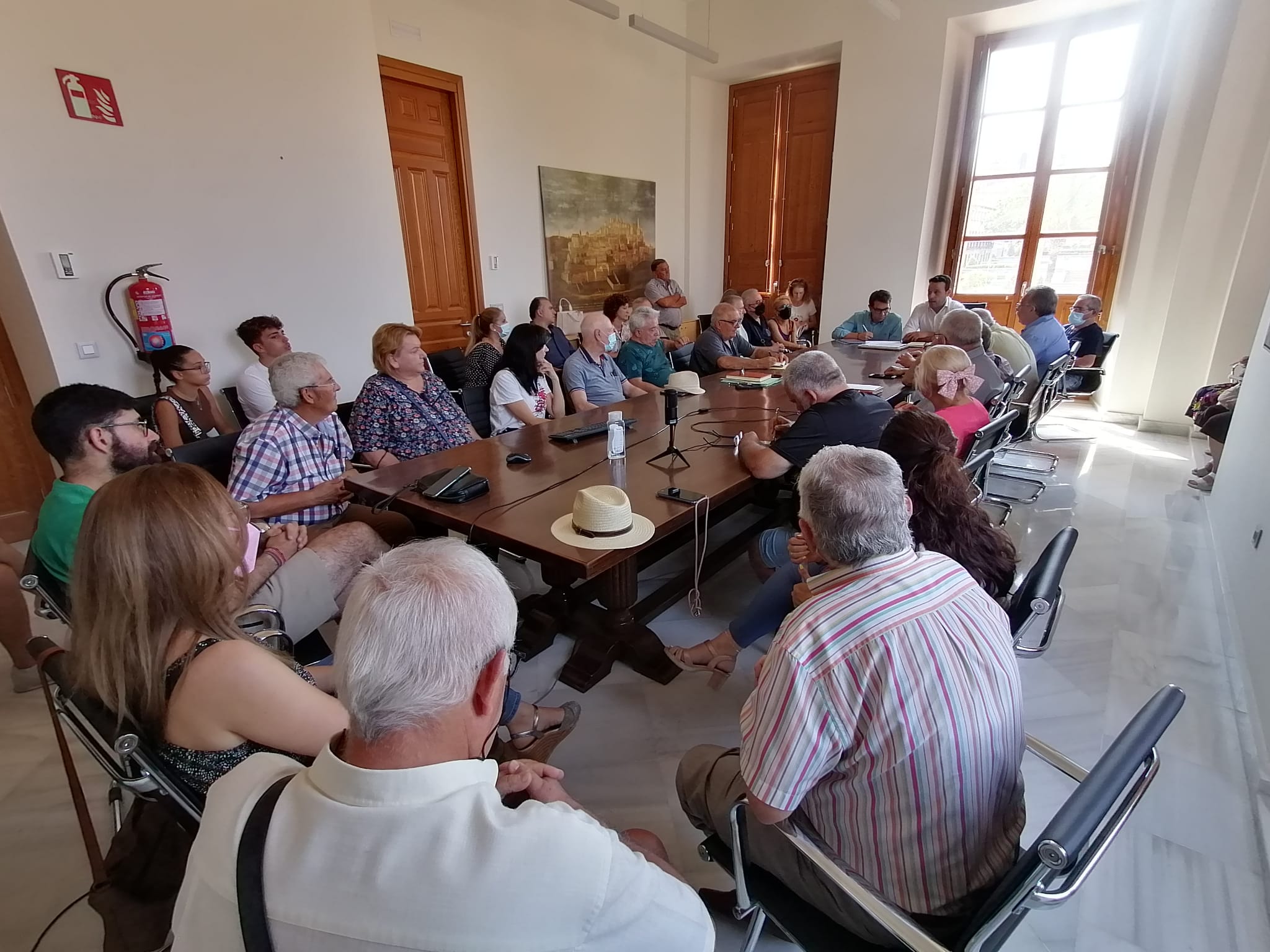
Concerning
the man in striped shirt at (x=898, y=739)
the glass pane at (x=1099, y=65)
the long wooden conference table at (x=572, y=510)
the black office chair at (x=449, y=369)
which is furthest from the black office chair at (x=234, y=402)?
the glass pane at (x=1099, y=65)

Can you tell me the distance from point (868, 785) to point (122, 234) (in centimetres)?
410

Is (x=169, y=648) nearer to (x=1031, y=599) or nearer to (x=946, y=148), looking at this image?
(x=1031, y=599)

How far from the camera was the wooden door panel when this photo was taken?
4.86 meters

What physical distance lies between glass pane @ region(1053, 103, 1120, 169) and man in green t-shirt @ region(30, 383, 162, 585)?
753cm

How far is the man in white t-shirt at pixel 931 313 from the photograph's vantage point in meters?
5.36

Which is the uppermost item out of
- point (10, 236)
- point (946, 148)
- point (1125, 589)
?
point (946, 148)

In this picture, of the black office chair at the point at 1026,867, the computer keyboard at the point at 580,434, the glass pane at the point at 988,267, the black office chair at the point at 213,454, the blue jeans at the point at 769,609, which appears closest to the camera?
the black office chair at the point at 1026,867

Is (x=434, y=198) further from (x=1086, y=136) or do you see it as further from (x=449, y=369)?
(x=1086, y=136)

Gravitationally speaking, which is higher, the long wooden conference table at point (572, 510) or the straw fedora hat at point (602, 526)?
the straw fedora hat at point (602, 526)

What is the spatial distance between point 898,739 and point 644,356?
3.56 meters

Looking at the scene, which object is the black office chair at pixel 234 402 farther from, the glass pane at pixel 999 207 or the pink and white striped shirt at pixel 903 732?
the glass pane at pixel 999 207

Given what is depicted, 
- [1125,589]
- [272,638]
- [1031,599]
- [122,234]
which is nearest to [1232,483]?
[1125,589]

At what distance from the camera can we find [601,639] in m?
2.28

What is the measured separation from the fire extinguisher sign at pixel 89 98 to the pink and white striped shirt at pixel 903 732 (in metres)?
4.02
